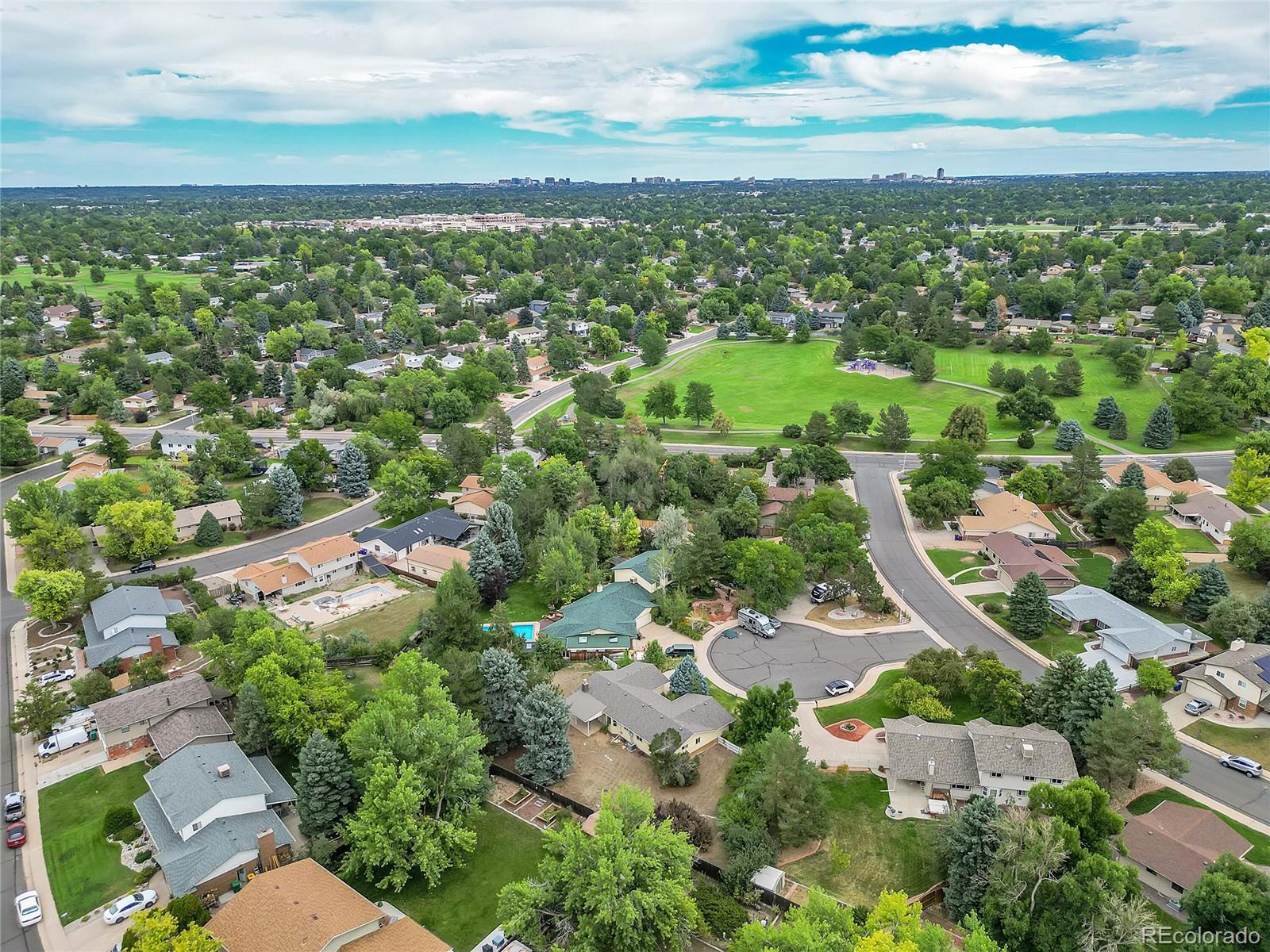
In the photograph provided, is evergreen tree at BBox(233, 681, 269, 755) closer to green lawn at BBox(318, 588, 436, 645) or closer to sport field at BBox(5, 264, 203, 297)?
green lawn at BBox(318, 588, 436, 645)

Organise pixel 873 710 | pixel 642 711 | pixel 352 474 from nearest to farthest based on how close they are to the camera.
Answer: pixel 642 711 → pixel 873 710 → pixel 352 474

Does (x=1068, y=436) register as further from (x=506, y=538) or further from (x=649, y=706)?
(x=649, y=706)

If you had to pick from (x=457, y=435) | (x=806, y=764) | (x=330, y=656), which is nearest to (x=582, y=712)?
(x=806, y=764)

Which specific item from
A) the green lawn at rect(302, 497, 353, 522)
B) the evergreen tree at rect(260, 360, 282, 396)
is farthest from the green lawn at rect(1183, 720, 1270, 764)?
the evergreen tree at rect(260, 360, 282, 396)

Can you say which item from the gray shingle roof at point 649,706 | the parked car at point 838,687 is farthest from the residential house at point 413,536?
the parked car at point 838,687

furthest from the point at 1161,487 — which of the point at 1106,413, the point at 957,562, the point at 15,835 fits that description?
the point at 15,835

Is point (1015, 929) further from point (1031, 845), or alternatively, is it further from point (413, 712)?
point (413, 712)
